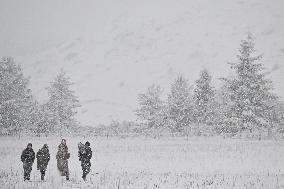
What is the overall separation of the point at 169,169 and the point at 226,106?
19.8 m

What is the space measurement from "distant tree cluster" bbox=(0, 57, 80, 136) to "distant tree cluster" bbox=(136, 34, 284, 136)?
32.1 feet

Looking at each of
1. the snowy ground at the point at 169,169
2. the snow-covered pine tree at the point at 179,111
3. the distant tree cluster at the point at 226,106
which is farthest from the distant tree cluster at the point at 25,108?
the snow-covered pine tree at the point at 179,111

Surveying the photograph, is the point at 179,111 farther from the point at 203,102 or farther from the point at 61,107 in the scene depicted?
the point at 61,107

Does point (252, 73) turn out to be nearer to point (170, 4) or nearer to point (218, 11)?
point (218, 11)

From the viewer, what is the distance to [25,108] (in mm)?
47219

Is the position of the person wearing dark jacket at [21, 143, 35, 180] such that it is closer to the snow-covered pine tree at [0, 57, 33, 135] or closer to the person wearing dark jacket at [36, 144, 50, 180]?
the person wearing dark jacket at [36, 144, 50, 180]

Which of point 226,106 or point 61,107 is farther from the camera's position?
point 61,107

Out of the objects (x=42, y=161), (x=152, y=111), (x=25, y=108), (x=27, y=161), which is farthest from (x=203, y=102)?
(x=27, y=161)

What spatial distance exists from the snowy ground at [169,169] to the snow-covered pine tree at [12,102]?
8.70 m

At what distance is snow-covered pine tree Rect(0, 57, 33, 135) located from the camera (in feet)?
143

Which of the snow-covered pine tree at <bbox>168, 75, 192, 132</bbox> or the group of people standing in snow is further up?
the snow-covered pine tree at <bbox>168, 75, 192, 132</bbox>

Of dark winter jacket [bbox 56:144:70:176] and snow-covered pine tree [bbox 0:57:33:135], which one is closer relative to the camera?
dark winter jacket [bbox 56:144:70:176]

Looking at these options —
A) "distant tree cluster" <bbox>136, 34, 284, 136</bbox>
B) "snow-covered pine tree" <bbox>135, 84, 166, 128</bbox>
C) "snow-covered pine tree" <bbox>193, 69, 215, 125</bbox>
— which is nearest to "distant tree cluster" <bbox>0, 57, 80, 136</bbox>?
"snow-covered pine tree" <bbox>135, 84, 166, 128</bbox>

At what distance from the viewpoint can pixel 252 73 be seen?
40781mm
